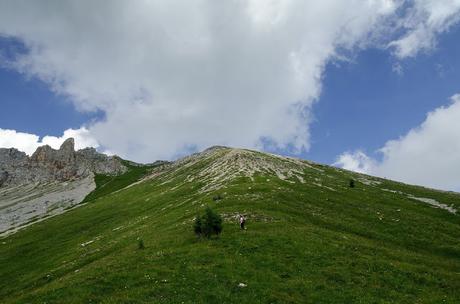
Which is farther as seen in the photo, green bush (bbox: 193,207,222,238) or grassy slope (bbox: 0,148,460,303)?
green bush (bbox: 193,207,222,238)

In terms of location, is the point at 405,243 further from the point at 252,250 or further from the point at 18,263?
the point at 18,263

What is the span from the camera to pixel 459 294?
33938mm

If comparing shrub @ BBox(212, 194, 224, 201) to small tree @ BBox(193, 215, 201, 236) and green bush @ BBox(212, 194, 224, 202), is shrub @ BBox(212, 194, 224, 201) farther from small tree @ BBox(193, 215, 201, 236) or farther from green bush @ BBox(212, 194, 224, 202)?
small tree @ BBox(193, 215, 201, 236)

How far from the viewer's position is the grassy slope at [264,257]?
32812mm

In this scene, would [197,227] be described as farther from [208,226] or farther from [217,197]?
[217,197]

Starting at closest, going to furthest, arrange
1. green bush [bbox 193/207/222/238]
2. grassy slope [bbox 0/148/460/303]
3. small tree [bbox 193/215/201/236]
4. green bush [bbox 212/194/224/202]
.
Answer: grassy slope [bbox 0/148/460/303] < green bush [bbox 193/207/222/238] < small tree [bbox 193/215/201/236] < green bush [bbox 212/194/224/202]

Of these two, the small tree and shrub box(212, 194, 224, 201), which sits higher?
shrub box(212, 194, 224, 201)

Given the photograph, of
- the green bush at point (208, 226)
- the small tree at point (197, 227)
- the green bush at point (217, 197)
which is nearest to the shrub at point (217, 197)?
the green bush at point (217, 197)

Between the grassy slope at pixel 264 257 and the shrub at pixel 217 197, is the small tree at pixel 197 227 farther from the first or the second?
the shrub at pixel 217 197

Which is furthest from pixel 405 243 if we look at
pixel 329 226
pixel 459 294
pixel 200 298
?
pixel 200 298

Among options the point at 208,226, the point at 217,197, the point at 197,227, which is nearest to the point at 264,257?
the point at 208,226

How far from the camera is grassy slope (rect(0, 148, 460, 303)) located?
32.8 metres

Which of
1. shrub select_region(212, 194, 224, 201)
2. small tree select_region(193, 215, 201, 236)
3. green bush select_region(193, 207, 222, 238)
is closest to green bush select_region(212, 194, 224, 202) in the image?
shrub select_region(212, 194, 224, 201)

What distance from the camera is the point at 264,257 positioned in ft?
131
